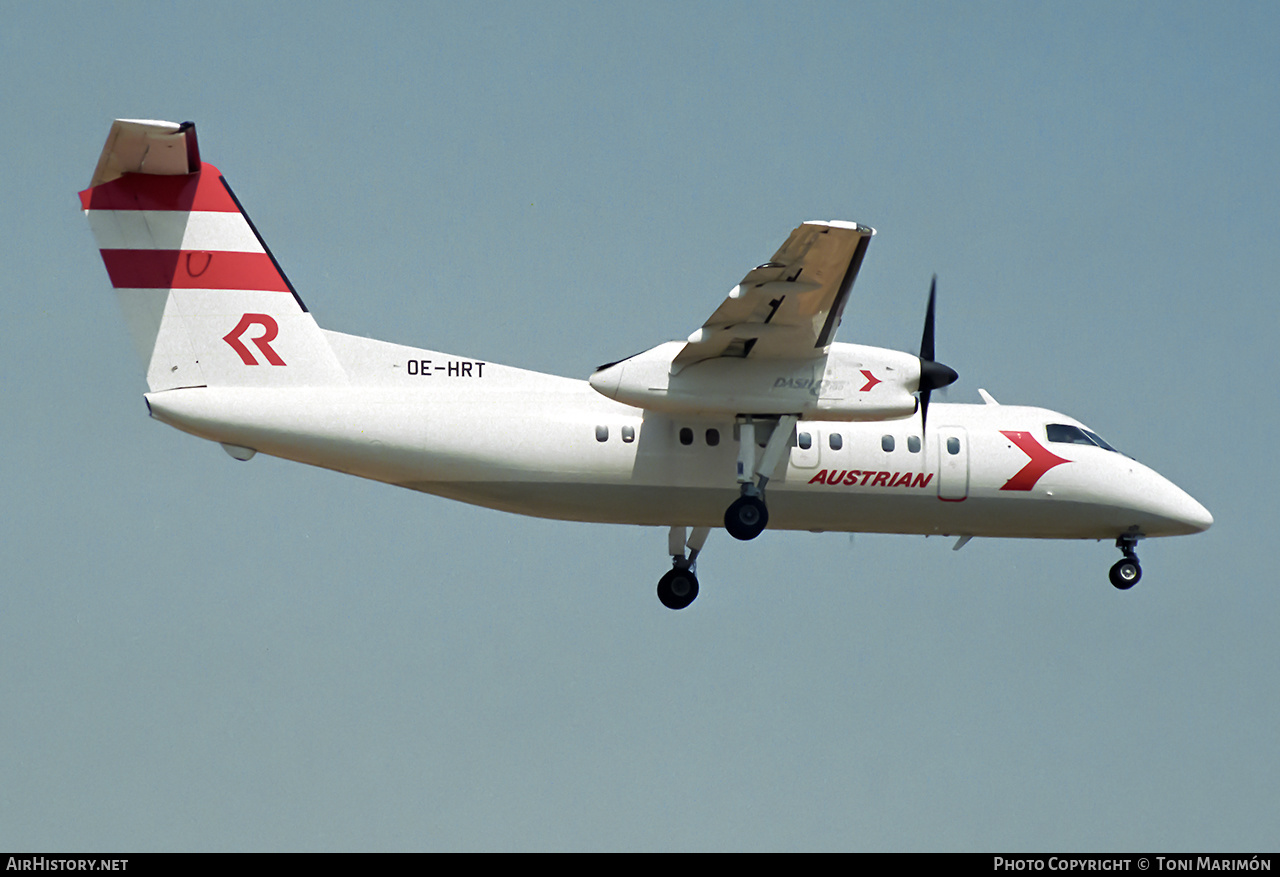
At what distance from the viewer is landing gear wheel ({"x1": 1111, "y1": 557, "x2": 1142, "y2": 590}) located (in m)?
21.4

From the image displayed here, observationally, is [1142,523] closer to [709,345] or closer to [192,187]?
[709,345]

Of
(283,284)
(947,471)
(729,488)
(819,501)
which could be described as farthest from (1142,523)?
(283,284)

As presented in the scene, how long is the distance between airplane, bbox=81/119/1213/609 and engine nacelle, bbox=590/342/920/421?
0.08 feet

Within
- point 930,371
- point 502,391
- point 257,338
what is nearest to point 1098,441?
point 930,371

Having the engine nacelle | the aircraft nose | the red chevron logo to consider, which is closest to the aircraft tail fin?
the engine nacelle

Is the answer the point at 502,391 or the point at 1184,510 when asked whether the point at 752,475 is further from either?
the point at 1184,510

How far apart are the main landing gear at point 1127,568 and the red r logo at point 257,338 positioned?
11616 millimetres

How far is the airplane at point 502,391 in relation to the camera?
1786cm

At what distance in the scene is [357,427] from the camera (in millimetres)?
17953

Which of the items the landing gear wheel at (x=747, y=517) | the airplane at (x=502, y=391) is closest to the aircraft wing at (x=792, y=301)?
the airplane at (x=502, y=391)

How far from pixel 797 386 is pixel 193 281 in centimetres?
728

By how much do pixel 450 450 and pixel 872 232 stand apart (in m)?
5.58
